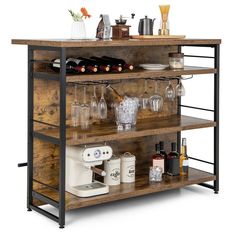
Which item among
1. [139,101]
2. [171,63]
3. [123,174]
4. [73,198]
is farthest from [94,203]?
[171,63]

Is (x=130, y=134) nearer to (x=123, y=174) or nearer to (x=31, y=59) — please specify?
(x=123, y=174)

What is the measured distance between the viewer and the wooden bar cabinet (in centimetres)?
561

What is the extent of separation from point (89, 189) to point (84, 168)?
0.72ft

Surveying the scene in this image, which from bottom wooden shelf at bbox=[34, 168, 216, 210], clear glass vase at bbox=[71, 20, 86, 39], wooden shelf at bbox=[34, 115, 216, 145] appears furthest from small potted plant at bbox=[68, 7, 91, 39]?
bottom wooden shelf at bbox=[34, 168, 216, 210]

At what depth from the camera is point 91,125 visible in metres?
6.34

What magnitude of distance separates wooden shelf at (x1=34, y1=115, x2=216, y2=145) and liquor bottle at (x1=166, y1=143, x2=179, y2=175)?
0.31 meters

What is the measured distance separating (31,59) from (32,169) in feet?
3.42

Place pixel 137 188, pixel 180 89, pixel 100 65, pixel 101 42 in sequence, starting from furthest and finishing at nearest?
pixel 180 89 → pixel 137 188 → pixel 100 65 → pixel 101 42

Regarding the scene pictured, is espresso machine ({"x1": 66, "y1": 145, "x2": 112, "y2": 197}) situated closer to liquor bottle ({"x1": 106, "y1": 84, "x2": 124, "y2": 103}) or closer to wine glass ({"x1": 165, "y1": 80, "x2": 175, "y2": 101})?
liquor bottle ({"x1": 106, "y1": 84, "x2": 124, "y2": 103})

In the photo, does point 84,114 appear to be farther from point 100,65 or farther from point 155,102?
point 155,102

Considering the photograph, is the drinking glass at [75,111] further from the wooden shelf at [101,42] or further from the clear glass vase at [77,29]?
the wooden shelf at [101,42]

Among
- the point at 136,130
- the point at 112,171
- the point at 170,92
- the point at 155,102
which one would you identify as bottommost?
the point at 112,171

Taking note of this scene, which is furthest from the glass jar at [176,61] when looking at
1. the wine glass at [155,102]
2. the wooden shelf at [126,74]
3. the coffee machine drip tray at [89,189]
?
the coffee machine drip tray at [89,189]

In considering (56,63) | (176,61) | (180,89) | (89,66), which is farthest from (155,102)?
(56,63)
